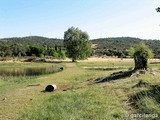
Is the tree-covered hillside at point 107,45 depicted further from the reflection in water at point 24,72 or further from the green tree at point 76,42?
the reflection in water at point 24,72

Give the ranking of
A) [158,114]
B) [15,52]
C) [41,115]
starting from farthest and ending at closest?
[15,52], [41,115], [158,114]

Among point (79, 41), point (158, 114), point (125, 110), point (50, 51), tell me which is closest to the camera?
point (158, 114)

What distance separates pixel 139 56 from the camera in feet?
59.0

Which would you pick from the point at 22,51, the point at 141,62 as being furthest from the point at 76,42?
the point at 141,62

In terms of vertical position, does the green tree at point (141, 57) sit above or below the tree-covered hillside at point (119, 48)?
below

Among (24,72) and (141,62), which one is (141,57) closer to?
(141,62)

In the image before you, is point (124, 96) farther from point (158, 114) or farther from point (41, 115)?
point (41, 115)

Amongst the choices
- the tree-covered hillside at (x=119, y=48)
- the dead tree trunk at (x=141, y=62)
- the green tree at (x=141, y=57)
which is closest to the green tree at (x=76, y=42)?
the green tree at (x=141, y=57)

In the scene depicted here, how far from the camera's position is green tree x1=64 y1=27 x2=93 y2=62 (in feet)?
181

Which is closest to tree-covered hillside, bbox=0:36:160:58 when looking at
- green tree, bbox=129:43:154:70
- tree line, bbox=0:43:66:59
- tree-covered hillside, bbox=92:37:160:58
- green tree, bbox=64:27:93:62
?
tree-covered hillside, bbox=92:37:160:58

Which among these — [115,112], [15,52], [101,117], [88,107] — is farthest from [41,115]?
[15,52]

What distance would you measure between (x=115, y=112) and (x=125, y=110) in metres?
0.53

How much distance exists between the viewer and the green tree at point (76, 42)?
181 ft

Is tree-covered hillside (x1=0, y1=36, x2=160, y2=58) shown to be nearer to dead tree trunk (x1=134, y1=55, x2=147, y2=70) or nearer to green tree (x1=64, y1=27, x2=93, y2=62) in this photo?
green tree (x1=64, y1=27, x2=93, y2=62)
